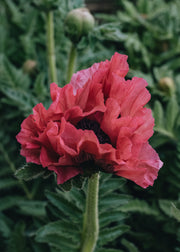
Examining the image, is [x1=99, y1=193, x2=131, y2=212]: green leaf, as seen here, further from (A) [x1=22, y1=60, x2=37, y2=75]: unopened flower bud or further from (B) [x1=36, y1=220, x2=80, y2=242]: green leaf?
(A) [x1=22, y1=60, x2=37, y2=75]: unopened flower bud

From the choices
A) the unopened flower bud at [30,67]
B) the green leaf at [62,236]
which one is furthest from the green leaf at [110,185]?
the unopened flower bud at [30,67]

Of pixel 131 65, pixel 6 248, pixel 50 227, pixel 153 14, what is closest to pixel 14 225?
pixel 6 248

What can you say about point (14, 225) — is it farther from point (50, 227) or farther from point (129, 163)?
point (129, 163)

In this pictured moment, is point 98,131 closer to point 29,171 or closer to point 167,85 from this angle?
point 29,171

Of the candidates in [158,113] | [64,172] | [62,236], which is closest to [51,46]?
[158,113]

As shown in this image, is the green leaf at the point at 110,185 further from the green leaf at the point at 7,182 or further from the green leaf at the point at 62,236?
the green leaf at the point at 7,182

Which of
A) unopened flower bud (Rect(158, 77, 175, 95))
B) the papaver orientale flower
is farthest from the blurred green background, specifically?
the papaver orientale flower
